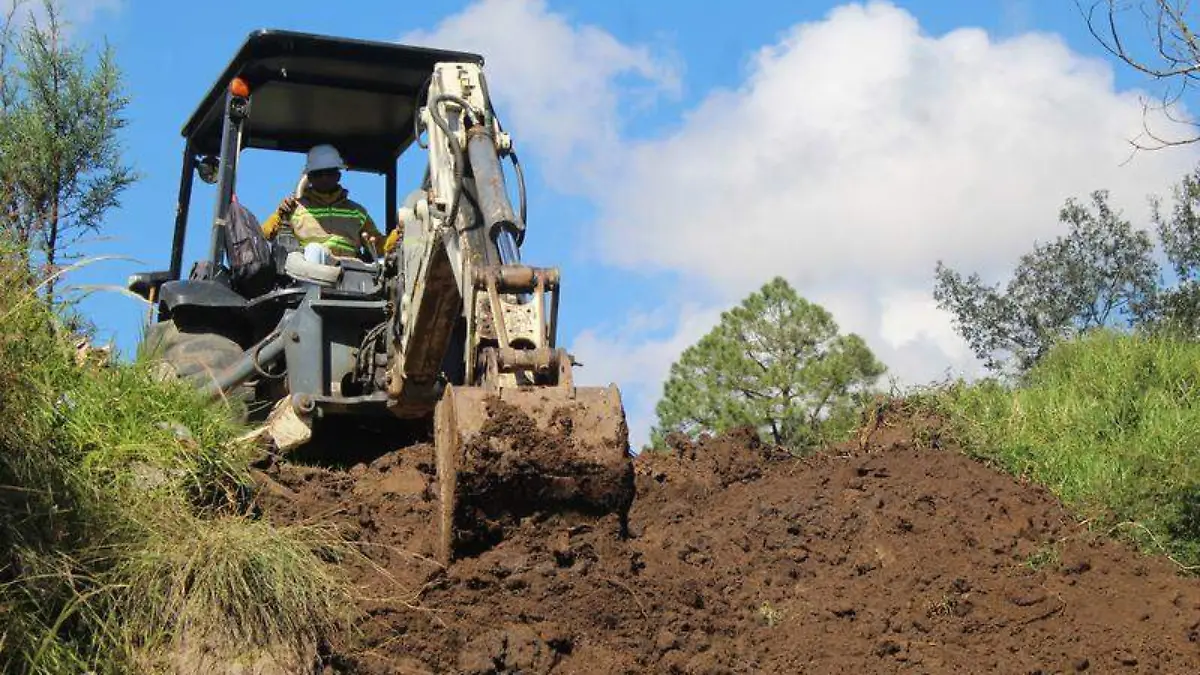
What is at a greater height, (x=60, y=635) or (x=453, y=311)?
(x=453, y=311)

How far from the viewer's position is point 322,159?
366 inches

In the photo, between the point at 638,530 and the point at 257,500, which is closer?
the point at 257,500

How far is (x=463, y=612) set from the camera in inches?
230

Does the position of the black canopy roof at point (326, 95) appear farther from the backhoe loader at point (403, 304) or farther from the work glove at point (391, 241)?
the work glove at point (391, 241)

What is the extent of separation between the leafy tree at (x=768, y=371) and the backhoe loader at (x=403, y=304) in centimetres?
516

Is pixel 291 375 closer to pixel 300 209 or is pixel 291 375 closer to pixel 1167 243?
pixel 300 209

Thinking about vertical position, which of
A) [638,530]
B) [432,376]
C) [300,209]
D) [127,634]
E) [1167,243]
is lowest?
[127,634]

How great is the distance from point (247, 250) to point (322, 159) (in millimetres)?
810

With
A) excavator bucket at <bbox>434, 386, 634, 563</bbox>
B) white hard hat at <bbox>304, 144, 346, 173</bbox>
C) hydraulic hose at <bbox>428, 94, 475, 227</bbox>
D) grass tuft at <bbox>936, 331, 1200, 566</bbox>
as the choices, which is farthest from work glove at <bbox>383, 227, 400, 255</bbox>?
grass tuft at <bbox>936, 331, 1200, 566</bbox>

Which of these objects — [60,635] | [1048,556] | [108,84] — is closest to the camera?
[60,635]

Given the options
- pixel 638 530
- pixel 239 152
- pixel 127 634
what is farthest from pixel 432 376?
pixel 127 634

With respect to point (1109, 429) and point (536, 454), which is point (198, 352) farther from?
point (1109, 429)

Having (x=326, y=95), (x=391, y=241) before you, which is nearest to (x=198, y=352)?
(x=391, y=241)

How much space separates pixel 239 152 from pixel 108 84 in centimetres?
479
